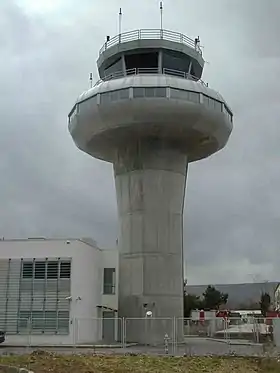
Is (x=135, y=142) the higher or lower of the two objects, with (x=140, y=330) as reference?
higher

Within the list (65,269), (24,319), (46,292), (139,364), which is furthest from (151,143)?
(139,364)

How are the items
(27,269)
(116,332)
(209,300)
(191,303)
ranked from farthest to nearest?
(209,300) < (191,303) < (116,332) < (27,269)

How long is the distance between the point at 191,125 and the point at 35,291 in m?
15.1

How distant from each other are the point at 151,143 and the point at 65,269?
33.8 ft

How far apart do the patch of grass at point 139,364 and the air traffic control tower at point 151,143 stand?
1365cm

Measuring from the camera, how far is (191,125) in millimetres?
38281

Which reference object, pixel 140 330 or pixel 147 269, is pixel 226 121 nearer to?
pixel 147 269

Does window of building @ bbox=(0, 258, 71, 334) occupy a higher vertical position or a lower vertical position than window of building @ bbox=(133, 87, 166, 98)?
lower

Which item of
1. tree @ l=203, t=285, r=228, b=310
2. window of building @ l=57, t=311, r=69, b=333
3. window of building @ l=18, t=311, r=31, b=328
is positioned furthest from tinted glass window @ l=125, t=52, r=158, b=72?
tree @ l=203, t=285, r=228, b=310

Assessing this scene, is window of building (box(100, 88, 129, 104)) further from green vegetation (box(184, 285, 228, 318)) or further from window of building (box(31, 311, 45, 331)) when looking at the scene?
green vegetation (box(184, 285, 228, 318))

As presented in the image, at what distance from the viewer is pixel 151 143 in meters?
39.6

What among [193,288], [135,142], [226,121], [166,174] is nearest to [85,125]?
[135,142]

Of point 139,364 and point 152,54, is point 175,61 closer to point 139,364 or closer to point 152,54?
point 152,54

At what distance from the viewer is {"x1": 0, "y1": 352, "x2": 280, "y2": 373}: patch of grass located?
1941cm
